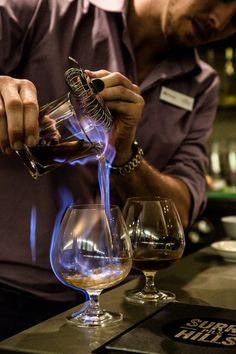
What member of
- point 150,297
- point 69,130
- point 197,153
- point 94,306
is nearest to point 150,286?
point 150,297

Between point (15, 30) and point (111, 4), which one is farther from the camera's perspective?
point (111, 4)

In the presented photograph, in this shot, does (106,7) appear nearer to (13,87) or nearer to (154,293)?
(13,87)

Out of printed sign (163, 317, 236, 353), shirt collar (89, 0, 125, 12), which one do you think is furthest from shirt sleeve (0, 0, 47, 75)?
printed sign (163, 317, 236, 353)

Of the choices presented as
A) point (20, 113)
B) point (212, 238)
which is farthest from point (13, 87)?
point (212, 238)

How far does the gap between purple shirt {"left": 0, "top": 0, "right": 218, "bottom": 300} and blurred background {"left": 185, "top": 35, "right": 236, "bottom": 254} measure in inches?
60.5

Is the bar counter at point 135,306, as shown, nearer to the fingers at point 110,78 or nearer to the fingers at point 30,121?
the fingers at point 30,121

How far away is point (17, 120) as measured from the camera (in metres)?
1.08

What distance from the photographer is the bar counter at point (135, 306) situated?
0.86m

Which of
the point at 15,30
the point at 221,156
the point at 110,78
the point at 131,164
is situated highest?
the point at 15,30

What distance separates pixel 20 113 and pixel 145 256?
360mm

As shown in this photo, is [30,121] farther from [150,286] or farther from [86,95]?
[150,286]

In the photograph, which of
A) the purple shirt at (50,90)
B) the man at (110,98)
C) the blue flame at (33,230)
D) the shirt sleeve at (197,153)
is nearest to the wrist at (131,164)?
the man at (110,98)

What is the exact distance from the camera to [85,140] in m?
1.19

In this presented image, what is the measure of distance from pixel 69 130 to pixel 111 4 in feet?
2.45
